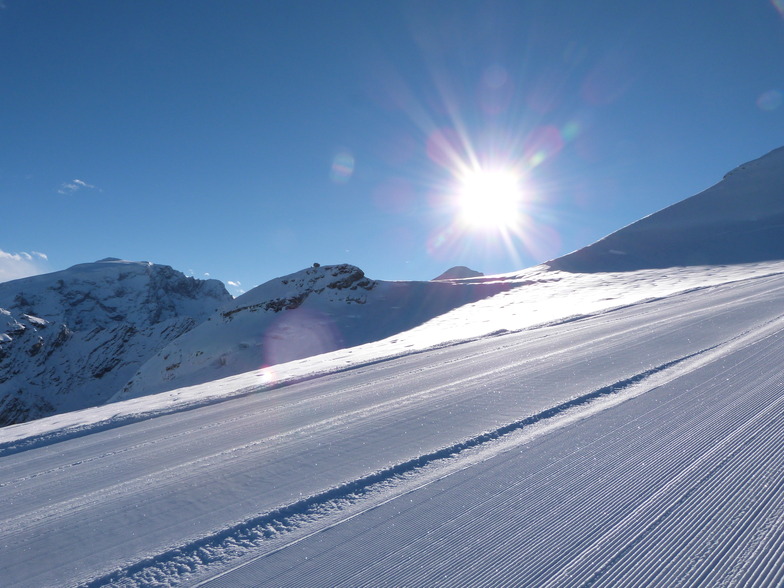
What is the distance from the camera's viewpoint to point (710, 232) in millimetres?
38906

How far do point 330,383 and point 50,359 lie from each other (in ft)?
267

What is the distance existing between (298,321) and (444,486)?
22.1 m

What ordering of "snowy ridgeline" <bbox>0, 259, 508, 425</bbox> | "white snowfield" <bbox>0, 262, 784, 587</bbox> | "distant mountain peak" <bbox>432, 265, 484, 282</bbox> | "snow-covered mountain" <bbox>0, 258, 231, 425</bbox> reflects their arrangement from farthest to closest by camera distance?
"distant mountain peak" <bbox>432, 265, 484, 282</bbox>, "snow-covered mountain" <bbox>0, 258, 231, 425</bbox>, "snowy ridgeline" <bbox>0, 259, 508, 425</bbox>, "white snowfield" <bbox>0, 262, 784, 587</bbox>

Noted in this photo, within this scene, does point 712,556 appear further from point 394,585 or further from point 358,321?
point 358,321

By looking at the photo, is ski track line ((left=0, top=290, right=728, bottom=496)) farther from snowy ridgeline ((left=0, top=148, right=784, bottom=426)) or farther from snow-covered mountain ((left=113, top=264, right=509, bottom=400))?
snow-covered mountain ((left=113, top=264, right=509, bottom=400))

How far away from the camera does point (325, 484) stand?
3.51m

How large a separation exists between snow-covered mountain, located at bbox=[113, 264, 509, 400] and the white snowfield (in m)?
15.0

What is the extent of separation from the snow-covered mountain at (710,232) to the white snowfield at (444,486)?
3195 cm

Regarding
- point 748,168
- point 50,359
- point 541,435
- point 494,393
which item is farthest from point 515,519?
point 50,359

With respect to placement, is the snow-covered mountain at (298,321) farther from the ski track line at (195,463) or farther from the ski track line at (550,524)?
the ski track line at (550,524)

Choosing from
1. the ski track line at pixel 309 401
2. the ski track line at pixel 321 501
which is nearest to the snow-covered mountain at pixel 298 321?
the ski track line at pixel 309 401

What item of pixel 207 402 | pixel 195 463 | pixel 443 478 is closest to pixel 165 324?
pixel 207 402

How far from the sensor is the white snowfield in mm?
2451

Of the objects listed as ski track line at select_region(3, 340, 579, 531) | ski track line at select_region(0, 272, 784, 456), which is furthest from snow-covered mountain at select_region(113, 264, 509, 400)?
ski track line at select_region(3, 340, 579, 531)
